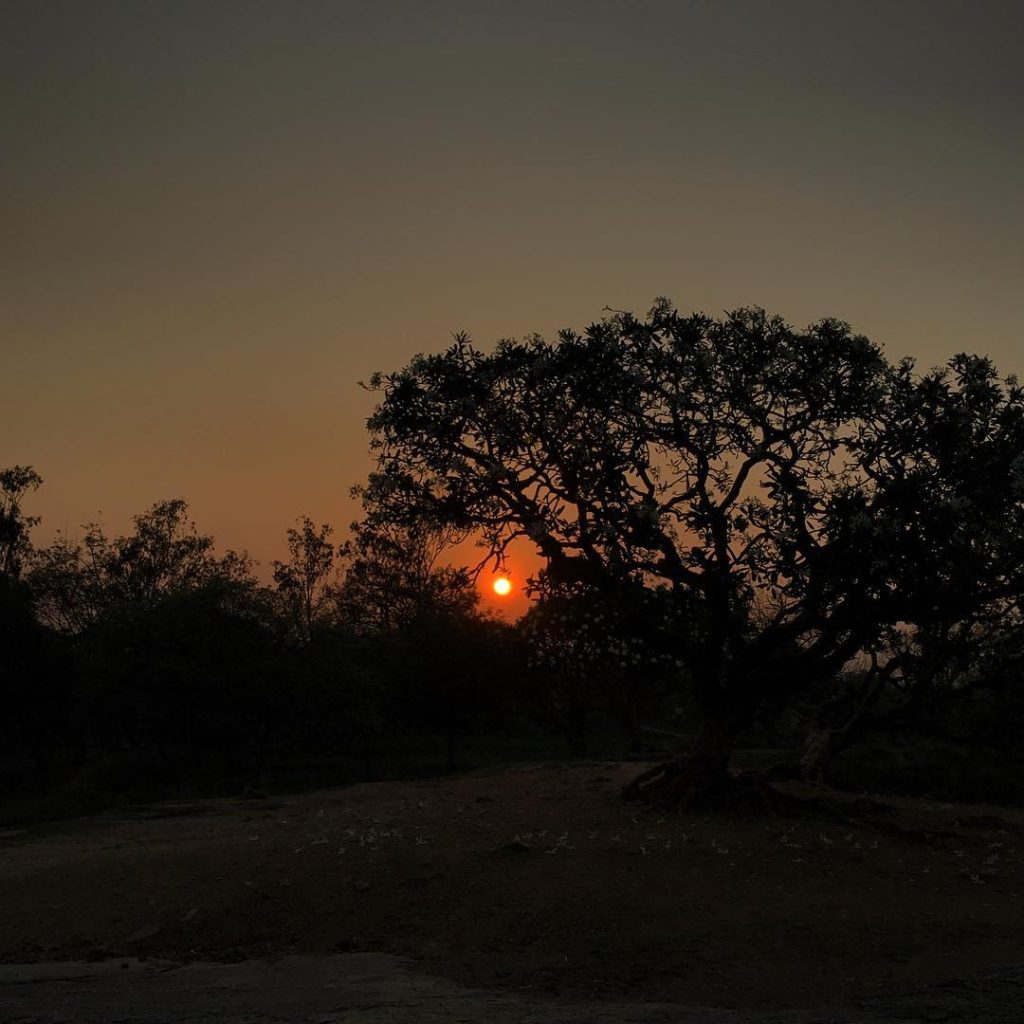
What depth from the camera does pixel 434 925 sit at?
12.5m

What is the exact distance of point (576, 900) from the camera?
1306 centimetres

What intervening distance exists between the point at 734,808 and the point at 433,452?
30.3 ft

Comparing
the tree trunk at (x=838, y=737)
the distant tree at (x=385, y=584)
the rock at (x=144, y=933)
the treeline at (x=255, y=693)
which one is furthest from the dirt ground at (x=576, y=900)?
the distant tree at (x=385, y=584)

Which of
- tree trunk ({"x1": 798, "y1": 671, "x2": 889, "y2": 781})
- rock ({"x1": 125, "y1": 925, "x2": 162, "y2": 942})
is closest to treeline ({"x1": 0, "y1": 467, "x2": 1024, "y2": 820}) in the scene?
tree trunk ({"x1": 798, "y1": 671, "x2": 889, "y2": 781})

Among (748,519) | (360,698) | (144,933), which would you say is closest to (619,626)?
(748,519)

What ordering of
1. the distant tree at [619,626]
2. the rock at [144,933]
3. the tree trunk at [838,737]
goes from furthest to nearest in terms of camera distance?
the tree trunk at [838,737] < the distant tree at [619,626] < the rock at [144,933]

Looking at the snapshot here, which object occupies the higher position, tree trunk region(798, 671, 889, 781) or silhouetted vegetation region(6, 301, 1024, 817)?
silhouetted vegetation region(6, 301, 1024, 817)

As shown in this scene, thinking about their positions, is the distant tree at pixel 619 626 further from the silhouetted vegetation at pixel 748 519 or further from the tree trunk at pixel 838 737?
the tree trunk at pixel 838 737

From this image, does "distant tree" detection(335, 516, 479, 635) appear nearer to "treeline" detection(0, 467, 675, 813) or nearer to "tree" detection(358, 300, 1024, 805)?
"treeline" detection(0, 467, 675, 813)

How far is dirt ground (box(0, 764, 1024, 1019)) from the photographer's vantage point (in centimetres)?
1091

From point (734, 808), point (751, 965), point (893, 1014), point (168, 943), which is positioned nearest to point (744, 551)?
point (734, 808)

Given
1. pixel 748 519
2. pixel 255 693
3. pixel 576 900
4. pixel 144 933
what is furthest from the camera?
pixel 255 693

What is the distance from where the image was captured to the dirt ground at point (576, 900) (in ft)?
35.8

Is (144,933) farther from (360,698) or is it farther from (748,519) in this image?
(360,698)
